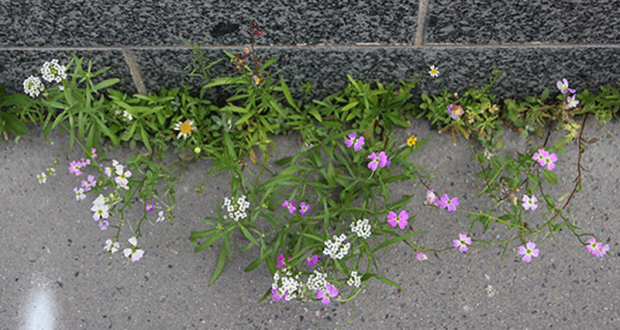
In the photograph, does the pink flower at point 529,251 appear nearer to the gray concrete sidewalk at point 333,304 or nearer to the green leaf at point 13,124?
the gray concrete sidewalk at point 333,304

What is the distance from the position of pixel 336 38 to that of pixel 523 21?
748 millimetres

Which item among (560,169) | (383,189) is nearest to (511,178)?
(560,169)

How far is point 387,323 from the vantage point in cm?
217

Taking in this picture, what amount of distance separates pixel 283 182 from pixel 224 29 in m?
0.67

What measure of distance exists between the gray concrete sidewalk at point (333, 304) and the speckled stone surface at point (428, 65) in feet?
1.02

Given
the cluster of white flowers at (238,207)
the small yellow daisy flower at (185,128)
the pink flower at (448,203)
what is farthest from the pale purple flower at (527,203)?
the small yellow daisy flower at (185,128)

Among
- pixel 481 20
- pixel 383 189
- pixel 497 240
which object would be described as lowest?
pixel 497 240

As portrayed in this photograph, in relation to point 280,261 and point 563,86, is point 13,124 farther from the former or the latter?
point 563,86

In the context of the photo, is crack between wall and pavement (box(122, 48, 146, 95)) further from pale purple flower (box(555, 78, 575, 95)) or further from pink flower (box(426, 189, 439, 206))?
pale purple flower (box(555, 78, 575, 95))

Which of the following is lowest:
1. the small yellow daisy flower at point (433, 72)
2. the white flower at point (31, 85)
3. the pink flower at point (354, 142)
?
the pink flower at point (354, 142)

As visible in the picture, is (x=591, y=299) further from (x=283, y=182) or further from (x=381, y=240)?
(x=283, y=182)

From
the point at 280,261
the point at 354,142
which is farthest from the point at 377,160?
the point at 280,261

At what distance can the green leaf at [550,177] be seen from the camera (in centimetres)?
211

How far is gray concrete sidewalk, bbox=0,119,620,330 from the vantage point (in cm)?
218
